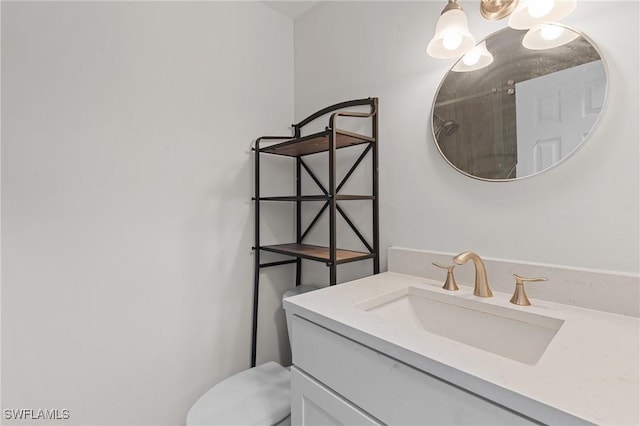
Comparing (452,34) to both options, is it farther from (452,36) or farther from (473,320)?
(473,320)

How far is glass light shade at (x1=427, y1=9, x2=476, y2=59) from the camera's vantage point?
920 mm

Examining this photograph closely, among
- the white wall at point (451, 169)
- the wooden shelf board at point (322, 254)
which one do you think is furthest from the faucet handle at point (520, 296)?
the wooden shelf board at point (322, 254)

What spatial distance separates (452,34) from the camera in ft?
3.04

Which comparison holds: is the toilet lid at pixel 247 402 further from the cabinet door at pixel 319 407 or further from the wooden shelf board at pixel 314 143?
the wooden shelf board at pixel 314 143

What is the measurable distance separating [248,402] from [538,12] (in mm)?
1595

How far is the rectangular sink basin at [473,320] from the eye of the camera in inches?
31.0

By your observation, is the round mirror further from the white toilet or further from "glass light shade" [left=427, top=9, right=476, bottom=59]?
the white toilet

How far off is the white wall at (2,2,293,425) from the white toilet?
236mm

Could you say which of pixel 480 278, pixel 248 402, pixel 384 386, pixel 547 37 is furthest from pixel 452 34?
pixel 248 402

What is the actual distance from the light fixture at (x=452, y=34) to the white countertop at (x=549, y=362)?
2.63 ft

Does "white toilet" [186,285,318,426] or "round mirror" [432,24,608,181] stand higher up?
"round mirror" [432,24,608,181]

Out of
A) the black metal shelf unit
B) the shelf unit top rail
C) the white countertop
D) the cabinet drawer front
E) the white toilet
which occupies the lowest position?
the white toilet

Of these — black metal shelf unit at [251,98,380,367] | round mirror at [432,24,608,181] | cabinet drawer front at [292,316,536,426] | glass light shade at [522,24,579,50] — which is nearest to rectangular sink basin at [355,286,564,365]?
cabinet drawer front at [292,316,536,426]

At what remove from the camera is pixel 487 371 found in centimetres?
53
